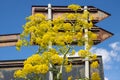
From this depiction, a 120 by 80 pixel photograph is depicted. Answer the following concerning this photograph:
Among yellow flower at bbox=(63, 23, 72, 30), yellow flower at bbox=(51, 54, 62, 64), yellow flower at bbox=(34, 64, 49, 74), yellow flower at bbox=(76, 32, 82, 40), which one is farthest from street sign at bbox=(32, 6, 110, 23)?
yellow flower at bbox=(34, 64, 49, 74)

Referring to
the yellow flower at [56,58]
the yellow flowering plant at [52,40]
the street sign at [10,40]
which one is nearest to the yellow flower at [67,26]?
the yellow flowering plant at [52,40]

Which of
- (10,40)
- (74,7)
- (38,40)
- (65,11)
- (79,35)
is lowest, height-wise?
(38,40)

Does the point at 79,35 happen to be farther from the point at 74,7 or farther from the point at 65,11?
the point at 65,11

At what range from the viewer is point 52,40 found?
59.0 feet

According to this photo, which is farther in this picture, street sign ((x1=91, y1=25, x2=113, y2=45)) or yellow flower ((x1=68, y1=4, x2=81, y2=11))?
street sign ((x1=91, y1=25, x2=113, y2=45))

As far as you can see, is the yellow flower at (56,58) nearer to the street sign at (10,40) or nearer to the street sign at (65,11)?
the street sign at (65,11)

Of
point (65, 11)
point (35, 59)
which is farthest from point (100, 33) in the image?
point (35, 59)

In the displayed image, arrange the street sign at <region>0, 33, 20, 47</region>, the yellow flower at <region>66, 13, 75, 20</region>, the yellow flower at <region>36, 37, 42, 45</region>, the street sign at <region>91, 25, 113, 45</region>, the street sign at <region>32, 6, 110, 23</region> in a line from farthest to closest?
1. the street sign at <region>0, 33, 20, 47</region>
2. the street sign at <region>32, 6, 110, 23</region>
3. the street sign at <region>91, 25, 113, 45</region>
4. the yellow flower at <region>66, 13, 75, 20</region>
5. the yellow flower at <region>36, 37, 42, 45</region>

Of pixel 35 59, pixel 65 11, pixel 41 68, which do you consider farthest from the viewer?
pixel 65 11

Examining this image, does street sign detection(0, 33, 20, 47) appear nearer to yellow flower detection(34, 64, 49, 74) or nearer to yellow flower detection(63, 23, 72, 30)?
yellow flower detection(63, 23, 72, 30)

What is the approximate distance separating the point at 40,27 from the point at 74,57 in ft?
5.76

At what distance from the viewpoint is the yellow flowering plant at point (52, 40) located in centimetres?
1755

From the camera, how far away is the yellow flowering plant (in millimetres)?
17547

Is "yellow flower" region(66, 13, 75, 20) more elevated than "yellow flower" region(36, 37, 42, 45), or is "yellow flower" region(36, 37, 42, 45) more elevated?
"yellow flower" region(66, 13, 75, 20)
